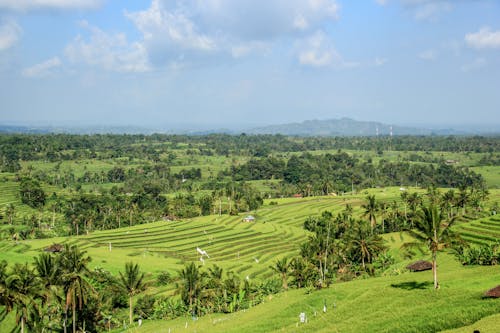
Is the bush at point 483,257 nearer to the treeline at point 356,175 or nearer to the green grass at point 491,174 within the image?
the treeline at point 356,175

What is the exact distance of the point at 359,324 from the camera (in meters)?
25.9

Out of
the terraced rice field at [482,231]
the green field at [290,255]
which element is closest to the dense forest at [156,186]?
the green field at [290,255]

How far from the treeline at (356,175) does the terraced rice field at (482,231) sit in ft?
277

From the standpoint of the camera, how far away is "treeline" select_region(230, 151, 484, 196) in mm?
158625

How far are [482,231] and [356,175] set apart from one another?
126 meters

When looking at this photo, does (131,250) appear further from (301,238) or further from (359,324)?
(359,324)

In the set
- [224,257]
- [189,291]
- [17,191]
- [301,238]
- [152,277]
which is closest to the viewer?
[189,291]

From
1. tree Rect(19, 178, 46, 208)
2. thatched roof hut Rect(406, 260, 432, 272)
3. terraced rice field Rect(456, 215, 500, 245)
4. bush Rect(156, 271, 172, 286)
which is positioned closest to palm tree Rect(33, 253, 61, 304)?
bush Rect(156, 271, 172, 286)

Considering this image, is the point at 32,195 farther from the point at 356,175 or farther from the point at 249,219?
the point at 356,175

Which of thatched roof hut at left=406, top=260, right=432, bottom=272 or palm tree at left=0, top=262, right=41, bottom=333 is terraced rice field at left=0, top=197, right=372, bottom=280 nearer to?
palm tree at left=0, top=262, right=41, bottom=333

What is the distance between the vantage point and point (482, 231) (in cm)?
5919

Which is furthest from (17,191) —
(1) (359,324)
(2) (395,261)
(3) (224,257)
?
(1) (359,324)

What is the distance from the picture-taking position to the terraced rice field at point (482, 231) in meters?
55.7

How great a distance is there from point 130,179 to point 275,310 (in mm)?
150745
